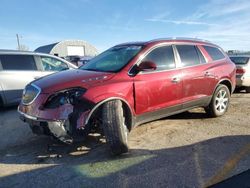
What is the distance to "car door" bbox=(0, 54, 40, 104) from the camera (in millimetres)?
7406

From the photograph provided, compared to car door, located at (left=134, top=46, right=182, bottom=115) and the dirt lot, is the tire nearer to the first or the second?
the dirt lot

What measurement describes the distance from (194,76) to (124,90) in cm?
188

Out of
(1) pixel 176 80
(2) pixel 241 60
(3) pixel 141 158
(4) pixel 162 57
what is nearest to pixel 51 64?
(4) pixel 162 57

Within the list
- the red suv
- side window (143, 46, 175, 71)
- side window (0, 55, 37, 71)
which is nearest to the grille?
the red suv

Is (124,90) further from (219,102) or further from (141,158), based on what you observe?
(219,102)

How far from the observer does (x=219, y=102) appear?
6.26m

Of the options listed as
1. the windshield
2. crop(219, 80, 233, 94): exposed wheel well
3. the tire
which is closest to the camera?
the windshield

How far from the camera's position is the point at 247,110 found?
697cm

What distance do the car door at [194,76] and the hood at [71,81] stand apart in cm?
175

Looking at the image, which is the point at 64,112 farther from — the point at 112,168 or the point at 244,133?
the point at 244,133

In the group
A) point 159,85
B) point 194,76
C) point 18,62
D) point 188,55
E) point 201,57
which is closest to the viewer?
point 159,85

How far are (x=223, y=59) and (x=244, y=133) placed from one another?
83.3 inches

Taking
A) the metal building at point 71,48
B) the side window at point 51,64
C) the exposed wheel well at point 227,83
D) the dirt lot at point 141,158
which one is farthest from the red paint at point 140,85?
the metal building at point 71,48

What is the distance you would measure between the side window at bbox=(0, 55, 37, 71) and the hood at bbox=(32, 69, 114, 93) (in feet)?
12.3
